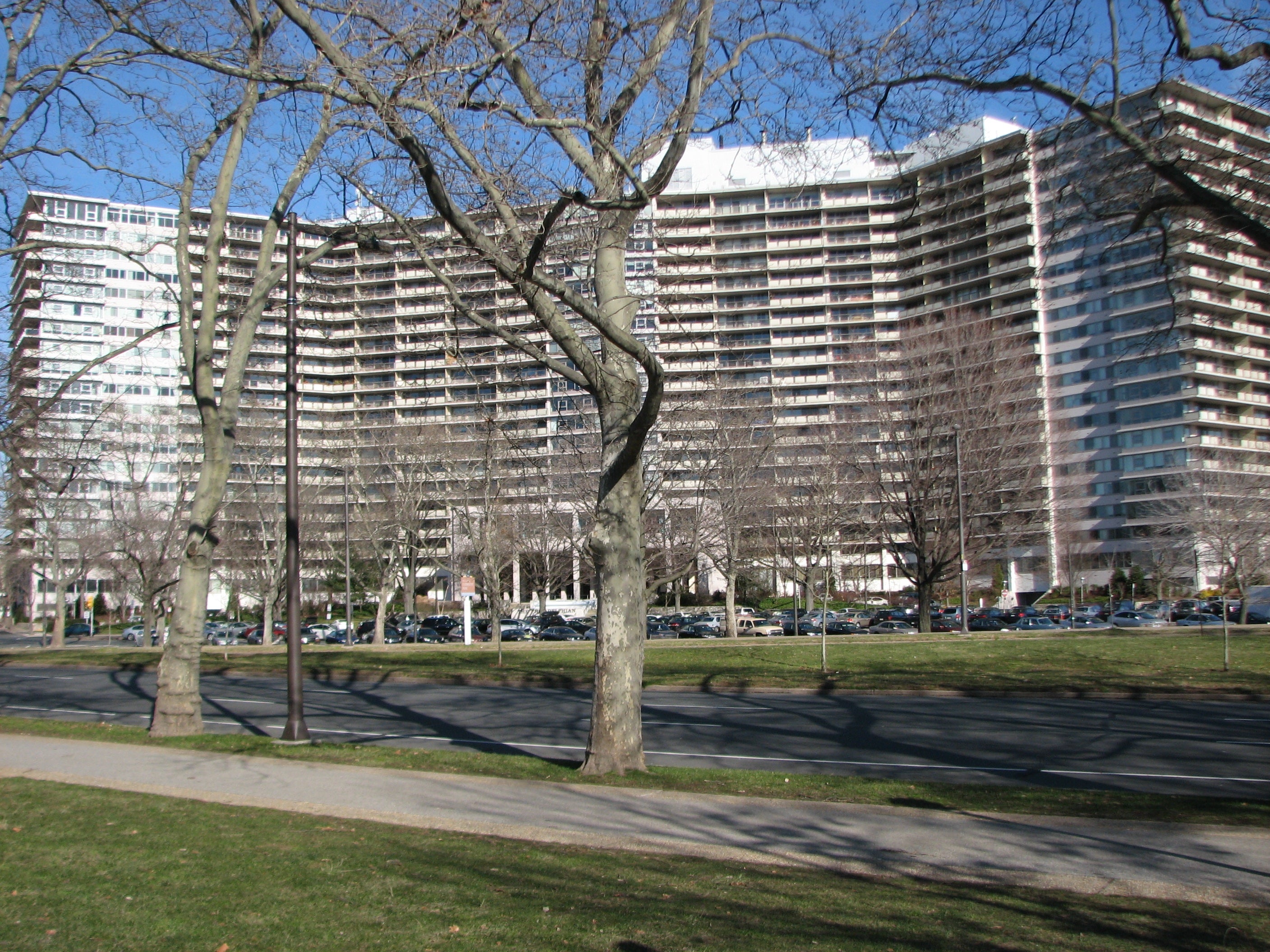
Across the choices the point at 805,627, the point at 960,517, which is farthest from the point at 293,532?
the point at 805,627

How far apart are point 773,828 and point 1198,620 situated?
44.0 m

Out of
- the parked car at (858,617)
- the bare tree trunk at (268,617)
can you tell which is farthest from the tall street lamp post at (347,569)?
the parked car at (858,617)

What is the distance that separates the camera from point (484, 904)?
5.53 metres

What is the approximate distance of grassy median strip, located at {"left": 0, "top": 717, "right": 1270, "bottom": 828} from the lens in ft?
29.5

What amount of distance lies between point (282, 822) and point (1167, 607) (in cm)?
4985

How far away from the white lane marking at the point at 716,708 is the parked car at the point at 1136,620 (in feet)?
108

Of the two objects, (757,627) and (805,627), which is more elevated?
(805,627)

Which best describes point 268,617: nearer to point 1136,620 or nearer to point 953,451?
point 953,451

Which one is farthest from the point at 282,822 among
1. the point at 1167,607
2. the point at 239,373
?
the point at 1167,607

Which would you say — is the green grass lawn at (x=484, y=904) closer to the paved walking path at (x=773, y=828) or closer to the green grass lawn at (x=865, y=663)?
the paved walking path at (x=773, y=828)

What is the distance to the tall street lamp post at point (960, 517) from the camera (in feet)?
120

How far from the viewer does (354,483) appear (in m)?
50.5

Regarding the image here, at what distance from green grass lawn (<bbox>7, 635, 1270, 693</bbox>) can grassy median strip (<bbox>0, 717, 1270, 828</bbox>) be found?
998 cm

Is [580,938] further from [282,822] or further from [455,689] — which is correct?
[455,689]
